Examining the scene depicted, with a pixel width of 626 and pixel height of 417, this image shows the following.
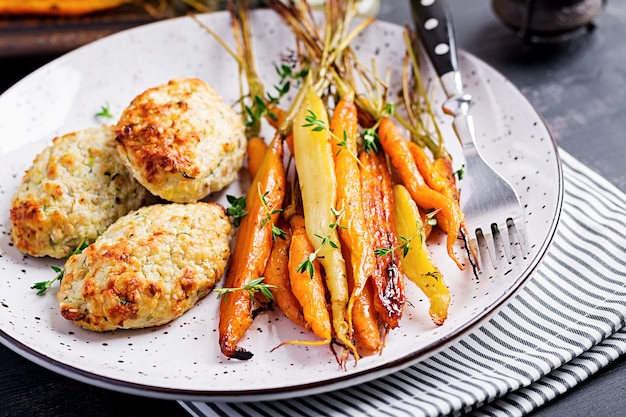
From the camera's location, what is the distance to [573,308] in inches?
111

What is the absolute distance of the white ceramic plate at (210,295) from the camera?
2.39 meters

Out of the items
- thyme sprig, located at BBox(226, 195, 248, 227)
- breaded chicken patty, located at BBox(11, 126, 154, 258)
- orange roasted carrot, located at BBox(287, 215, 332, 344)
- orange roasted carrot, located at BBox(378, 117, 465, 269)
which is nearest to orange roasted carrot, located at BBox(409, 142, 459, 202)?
orange roasted carrot, located at BBox(378, 117, 465, 269)

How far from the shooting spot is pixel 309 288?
2598 mm

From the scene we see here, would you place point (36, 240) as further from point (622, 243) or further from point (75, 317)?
point (622, 243)

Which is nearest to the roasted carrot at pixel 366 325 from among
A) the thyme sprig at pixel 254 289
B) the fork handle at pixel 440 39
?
the thyme sprig at pixel 254 289

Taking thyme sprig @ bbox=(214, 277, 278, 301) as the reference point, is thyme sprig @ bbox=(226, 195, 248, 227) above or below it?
above

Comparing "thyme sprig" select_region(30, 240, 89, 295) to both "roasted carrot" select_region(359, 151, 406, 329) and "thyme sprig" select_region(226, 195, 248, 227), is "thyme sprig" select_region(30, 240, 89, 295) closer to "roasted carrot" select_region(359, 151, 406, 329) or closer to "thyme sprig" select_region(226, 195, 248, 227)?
"thyme sprig" select_region(226, 195, 248, 227)

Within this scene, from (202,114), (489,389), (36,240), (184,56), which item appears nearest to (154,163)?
(202,114)

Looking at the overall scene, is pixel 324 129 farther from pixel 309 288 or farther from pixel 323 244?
pixel 309 288

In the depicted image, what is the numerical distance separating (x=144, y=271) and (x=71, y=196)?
57cm

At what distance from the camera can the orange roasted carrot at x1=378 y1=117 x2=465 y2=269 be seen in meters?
2.85

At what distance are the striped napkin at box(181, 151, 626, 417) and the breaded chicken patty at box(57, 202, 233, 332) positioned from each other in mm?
407

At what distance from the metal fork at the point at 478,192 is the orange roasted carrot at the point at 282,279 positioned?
0.74 metres

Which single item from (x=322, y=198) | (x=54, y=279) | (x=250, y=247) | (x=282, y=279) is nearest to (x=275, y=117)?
(x=322, y=198)
